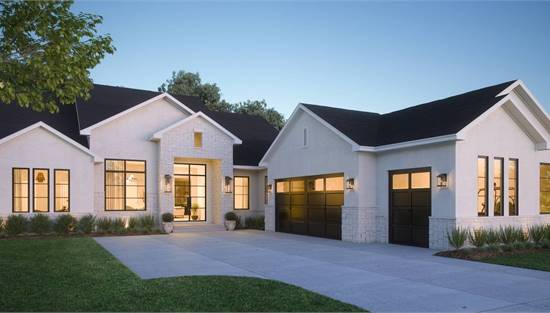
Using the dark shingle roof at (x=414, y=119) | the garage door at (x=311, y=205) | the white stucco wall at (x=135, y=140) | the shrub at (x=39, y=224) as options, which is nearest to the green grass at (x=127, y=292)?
the shrub at (x=39, y=224)

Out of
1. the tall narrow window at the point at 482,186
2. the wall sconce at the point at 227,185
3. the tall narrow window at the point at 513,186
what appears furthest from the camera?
the wall sconce at the point at 227,185

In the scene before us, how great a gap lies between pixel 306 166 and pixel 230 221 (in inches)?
196

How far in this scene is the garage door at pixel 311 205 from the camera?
1769cm

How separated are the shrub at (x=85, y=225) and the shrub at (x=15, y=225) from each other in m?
1.92

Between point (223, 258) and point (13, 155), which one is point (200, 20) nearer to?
point (13, 155)

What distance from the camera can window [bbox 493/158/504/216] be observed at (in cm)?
1489

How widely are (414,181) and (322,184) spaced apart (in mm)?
4280

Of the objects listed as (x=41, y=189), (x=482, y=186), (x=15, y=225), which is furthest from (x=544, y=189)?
(x=15, y=225)

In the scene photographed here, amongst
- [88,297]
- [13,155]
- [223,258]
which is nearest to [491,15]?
[223,258]

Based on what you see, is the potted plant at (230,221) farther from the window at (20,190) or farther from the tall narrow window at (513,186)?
the tall narrow window at (513,186)

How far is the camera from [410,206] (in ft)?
50.2

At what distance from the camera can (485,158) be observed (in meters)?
14.6

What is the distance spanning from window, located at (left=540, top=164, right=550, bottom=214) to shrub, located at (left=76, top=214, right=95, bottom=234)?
56.5 feet

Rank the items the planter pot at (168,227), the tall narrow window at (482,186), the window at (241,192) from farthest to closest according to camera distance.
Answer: the window at (241,192), the planter pot at (168,227), the tall narrow window at (482,186)
